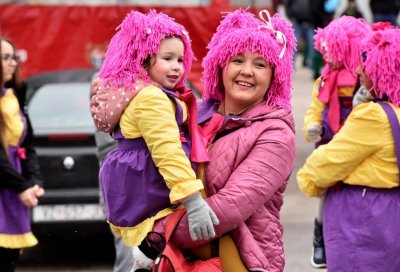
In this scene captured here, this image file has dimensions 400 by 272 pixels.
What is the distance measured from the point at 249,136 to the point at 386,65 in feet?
5.49

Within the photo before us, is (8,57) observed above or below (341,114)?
above

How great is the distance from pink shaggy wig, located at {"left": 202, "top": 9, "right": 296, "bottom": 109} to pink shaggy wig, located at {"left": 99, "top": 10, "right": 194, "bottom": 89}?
8.0 inches

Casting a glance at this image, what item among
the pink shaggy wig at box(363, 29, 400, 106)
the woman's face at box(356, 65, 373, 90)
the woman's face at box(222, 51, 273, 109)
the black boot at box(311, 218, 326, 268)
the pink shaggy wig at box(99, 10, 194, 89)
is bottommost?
the black boot at box(311, 218, 326, 268)

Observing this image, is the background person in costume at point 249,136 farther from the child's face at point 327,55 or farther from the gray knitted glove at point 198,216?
the child's face at point 327,55

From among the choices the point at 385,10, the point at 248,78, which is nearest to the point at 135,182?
the point at 248,78

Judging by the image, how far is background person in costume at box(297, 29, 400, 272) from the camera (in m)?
5.18

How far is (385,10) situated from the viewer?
59.5 ft

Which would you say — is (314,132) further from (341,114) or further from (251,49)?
(251,49)

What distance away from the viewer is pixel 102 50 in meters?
13.5

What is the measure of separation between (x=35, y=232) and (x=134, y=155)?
4831mm

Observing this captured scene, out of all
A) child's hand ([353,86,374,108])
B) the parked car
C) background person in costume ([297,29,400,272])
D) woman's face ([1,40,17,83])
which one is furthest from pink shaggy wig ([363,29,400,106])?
the parked car

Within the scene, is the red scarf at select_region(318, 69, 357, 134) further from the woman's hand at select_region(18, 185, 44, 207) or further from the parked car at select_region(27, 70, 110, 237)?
the parked car at select_region(27, 70, 110, 237)

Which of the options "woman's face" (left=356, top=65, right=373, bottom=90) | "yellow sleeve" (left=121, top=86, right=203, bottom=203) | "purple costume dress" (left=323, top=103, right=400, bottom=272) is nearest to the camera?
"yellow sleeve" (left=121, top=86, right=203, bottom=203)

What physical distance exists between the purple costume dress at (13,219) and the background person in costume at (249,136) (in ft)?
9.49
